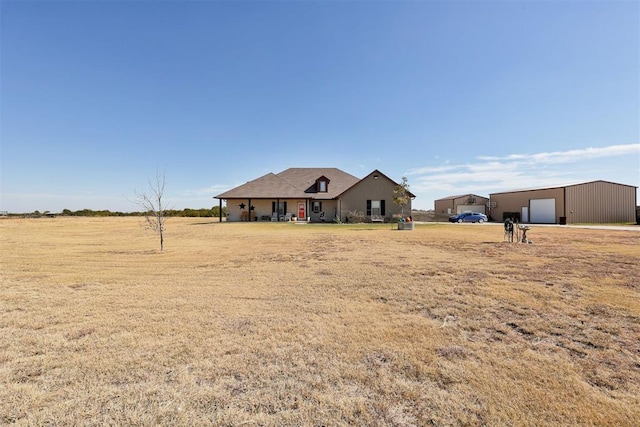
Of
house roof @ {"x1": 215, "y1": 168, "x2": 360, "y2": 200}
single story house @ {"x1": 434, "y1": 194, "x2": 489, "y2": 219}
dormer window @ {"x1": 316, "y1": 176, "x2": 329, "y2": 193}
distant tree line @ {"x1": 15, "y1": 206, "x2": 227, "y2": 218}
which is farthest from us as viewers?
distant tree line @ {"x1": 15, "y1": 206, "x2": 227, "y2": 218}

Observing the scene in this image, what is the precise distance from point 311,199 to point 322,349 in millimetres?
29325

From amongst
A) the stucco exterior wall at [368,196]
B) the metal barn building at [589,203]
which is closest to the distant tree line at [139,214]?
the stucco exterior wall at [368,196]

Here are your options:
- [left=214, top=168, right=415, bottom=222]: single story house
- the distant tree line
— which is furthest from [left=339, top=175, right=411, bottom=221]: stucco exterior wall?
the distant tree line

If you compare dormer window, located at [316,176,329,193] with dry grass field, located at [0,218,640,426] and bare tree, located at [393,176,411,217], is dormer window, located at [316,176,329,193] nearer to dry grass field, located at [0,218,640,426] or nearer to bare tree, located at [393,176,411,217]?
bare tree, located at [393,176,411,217]

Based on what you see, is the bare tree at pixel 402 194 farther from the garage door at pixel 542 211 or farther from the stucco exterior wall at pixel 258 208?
the garage door at pixel 542 211

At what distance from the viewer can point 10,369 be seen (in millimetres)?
3230

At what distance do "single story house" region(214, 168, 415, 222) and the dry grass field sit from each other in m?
23.9

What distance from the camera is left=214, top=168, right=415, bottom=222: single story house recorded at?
3117cm

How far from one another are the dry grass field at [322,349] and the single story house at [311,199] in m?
23.9

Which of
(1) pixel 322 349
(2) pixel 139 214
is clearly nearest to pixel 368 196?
(1) pixel 322 349

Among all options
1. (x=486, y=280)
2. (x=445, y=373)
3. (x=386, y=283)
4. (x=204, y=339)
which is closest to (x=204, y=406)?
(x=204, y=339)

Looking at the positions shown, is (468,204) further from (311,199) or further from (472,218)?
(311,199)

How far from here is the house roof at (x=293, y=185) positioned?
3272 centimetres

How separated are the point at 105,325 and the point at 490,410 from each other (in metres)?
5.08
